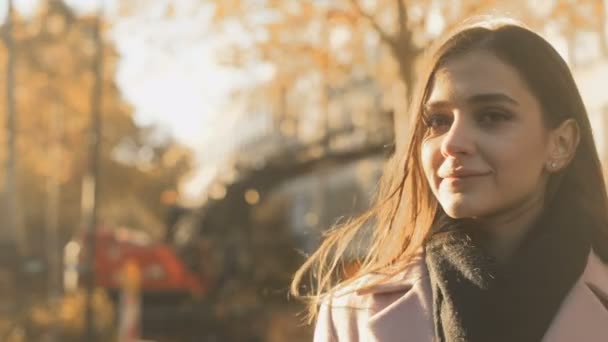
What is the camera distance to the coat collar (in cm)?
248

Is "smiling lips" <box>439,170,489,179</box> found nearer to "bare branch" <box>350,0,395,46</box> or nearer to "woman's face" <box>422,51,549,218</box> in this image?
"woman's face" <box>422,51,549,218</box>

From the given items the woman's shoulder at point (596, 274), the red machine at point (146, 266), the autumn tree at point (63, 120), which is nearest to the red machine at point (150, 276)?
the red machine at point (146, 266)

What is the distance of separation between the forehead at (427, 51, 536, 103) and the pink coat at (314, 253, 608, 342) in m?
0.41

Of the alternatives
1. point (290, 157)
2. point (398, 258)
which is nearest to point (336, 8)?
point (398, 258)

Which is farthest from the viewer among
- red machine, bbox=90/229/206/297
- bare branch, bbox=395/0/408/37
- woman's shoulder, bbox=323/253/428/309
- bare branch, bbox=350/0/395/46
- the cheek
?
red machine, bbox=90/229/206/297

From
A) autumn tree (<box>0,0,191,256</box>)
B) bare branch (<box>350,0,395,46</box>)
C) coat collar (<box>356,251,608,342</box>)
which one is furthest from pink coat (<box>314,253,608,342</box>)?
autumn tree (<box>0,0,191,256</box>)

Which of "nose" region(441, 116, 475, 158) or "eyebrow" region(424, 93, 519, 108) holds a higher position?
"eyebrow" region(424, 93, 519, 108)

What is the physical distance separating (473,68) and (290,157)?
22012 millimetres

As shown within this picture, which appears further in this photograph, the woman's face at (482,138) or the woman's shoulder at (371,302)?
the woman's shoulder at (371,302)

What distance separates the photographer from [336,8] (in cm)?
1160

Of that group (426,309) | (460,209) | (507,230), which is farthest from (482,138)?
(426,309)

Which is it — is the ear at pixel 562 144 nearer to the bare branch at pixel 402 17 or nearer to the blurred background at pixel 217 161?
the blurred background at pixel 217 161

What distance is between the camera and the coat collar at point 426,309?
248 centimetres

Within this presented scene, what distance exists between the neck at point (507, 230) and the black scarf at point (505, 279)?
3cm
